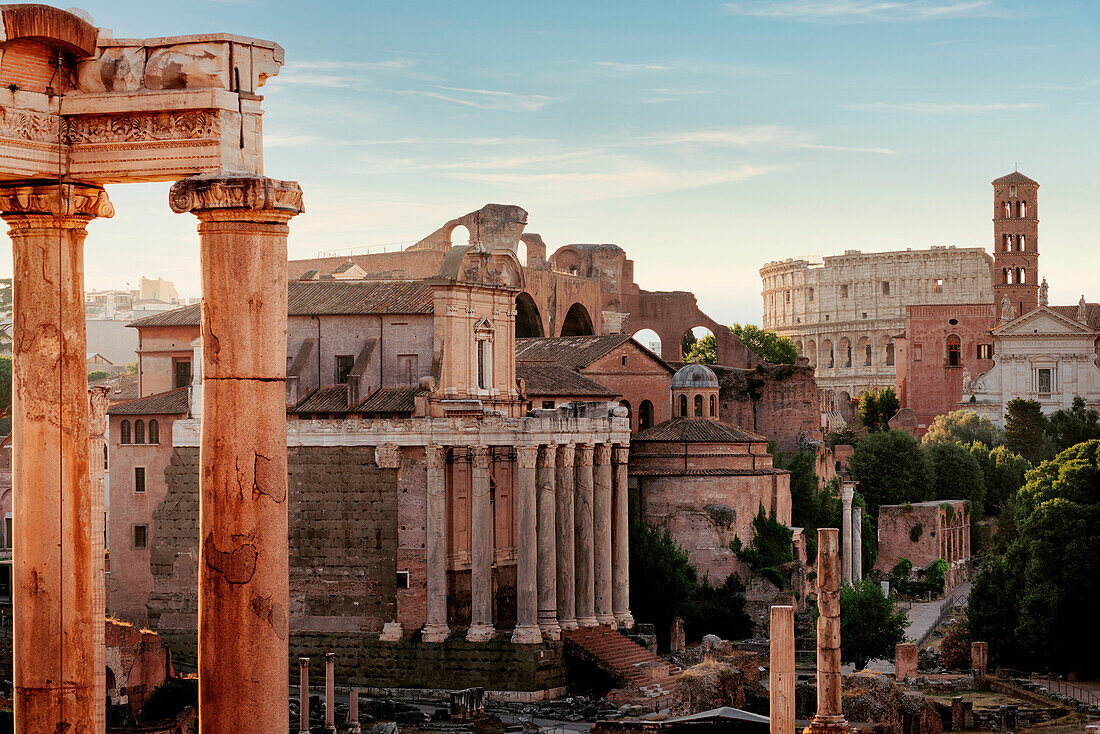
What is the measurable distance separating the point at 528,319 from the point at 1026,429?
22286 mm

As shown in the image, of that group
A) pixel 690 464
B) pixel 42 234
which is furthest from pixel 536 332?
pixel 42 234

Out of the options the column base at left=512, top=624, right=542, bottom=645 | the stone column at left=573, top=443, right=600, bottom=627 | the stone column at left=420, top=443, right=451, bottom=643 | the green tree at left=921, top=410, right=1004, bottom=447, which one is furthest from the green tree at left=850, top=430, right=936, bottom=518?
the stone column at left=420, top=443, right=451, bottom=643

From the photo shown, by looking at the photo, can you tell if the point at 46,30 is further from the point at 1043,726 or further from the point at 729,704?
the point at 1043,726

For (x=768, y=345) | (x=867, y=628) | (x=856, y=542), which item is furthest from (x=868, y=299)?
(x=867, y=628)

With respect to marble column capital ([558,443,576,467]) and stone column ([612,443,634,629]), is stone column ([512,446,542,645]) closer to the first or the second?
marble column capital ([558,443,576,467])

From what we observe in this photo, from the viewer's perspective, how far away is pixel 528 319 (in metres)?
59.1

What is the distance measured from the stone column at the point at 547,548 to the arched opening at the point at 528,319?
68.8 ft

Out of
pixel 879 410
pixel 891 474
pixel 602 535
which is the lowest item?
pixel 602 535

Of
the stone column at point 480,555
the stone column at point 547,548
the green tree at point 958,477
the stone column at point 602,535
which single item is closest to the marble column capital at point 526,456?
the stone column at point 547,548

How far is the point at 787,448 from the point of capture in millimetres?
56406

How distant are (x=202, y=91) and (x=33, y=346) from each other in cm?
172

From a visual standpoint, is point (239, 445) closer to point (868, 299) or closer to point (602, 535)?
point (602, 535)

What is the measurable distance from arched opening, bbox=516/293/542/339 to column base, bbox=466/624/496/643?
22.5 m

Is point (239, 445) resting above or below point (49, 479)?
above
